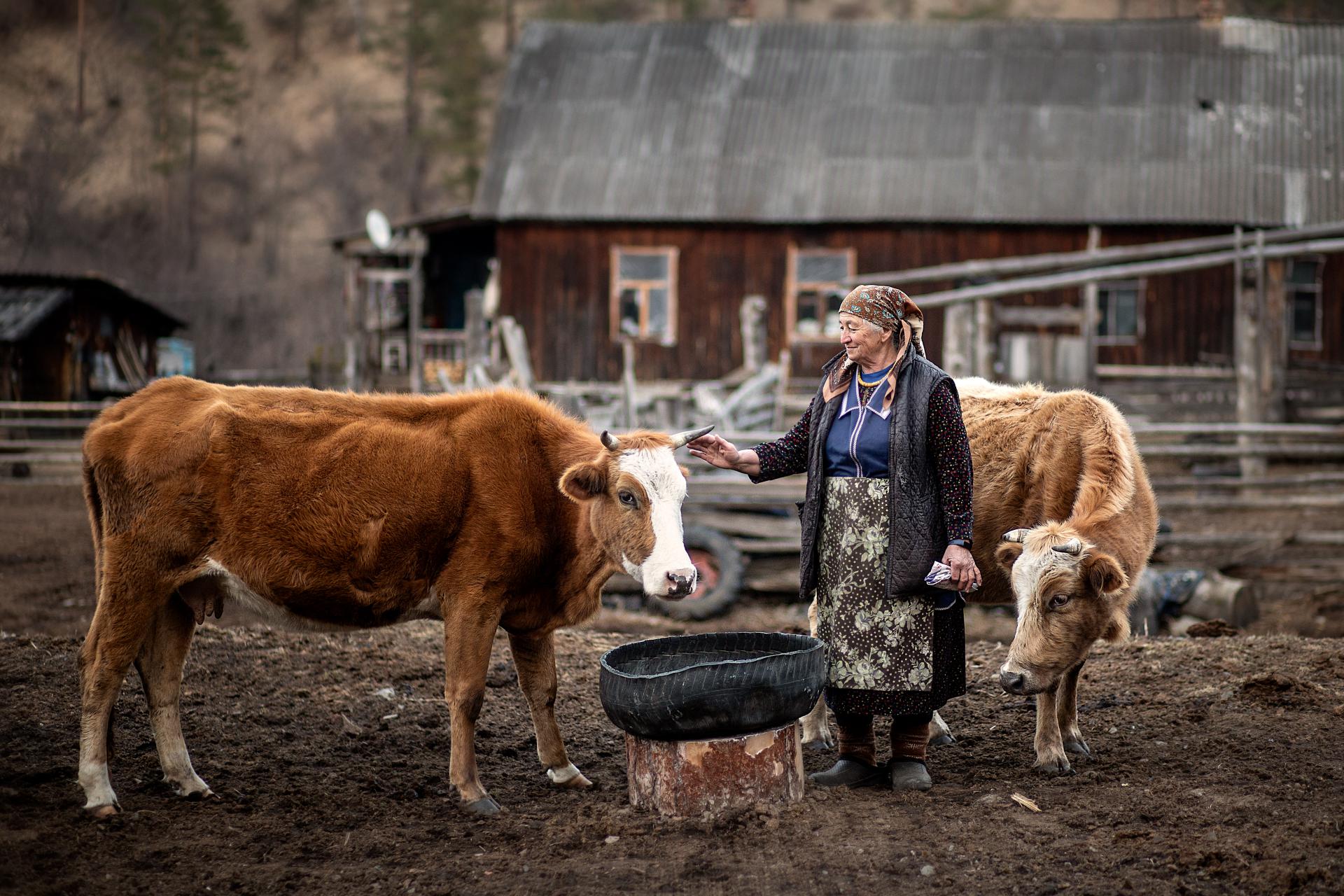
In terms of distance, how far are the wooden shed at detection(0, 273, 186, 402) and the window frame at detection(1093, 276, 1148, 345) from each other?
1951cm

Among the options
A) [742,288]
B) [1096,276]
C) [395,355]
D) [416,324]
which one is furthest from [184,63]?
[1096,276]

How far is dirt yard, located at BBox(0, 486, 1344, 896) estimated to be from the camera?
4.06 meters

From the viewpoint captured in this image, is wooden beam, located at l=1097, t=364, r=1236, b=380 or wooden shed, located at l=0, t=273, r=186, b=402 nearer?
wooden beam, located at l=1097, t=364, r=1236, b=380

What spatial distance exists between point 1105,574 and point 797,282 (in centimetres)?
1658

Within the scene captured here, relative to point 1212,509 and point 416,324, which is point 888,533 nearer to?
point 1212,509

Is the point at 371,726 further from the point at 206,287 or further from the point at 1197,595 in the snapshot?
the point at 206,287

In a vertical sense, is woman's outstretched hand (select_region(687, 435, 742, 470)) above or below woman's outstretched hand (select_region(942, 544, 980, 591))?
above

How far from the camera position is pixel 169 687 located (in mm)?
5051

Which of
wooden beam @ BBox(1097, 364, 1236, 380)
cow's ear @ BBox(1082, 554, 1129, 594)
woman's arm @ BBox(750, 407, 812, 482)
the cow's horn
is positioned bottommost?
cow's ear @ BBox(1082, 554, 1129, 594)

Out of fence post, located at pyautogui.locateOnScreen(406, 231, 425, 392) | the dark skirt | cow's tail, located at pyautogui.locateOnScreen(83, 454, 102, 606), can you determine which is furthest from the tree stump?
fence post, located at pyautogui.locateOnScreen(406, 231, 425, 392)

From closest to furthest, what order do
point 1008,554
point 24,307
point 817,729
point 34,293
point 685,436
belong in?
point 685,436 → point 1008,554 → point 817,729 → point 24,307 → point 34,293

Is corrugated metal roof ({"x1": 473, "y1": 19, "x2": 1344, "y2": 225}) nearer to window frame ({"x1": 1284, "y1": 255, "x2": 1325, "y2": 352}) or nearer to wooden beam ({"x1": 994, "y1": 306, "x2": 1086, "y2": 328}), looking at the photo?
window frame ({"x1": 1284, "y1": 255, "x2": 1325, "y2": 352})

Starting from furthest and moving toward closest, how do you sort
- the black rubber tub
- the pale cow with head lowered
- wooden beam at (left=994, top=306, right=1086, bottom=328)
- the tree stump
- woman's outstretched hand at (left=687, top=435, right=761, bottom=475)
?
1. wooden beam at (left=994, top=306, right=1086, bottom=328)
2. woman's outstretched hand at (left=687, top=435, right=761, bottom=475)
3. the pale cow with head lowered
4. the tree stump
5. the black rubber tub

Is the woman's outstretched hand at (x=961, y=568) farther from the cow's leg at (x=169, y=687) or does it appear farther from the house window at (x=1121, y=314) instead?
the house window at (x=1121, y=314)
